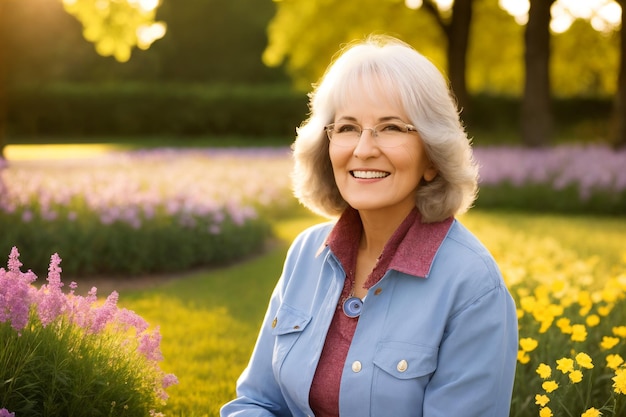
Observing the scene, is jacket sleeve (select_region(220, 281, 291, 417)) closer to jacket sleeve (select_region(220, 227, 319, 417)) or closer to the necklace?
jacket sleeve (select_region(220, 227, 319, 417))

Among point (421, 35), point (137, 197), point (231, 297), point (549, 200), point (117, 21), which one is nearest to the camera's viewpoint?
point (231, 297)

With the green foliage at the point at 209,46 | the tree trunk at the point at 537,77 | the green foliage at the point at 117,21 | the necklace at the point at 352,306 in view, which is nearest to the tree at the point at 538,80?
the tree trunk at the point at 537,77

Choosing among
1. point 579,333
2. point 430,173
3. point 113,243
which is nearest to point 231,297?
point 113,243

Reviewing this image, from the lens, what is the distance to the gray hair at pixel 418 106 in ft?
7.72

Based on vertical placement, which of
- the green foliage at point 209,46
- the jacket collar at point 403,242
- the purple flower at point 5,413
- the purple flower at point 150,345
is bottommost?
the purple flower at point 5,413

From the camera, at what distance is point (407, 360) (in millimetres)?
2277

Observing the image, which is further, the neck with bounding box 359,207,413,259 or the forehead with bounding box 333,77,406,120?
the neck with bounding box 359,207,413,259

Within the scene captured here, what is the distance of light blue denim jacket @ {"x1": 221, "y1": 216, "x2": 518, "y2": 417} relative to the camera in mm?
2242

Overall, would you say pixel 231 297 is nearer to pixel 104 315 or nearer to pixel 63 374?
pixel 104 315

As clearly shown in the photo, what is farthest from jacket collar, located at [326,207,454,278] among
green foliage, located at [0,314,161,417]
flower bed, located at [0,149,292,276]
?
flower bed, located at [0,149,292,276]

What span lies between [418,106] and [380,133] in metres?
0.15

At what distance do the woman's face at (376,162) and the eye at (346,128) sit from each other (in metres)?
0.02

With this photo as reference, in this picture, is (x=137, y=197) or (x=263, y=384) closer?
(x=263, y=384)

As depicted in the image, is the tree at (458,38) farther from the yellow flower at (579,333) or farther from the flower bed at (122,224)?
the yellow flower at (579,333)
